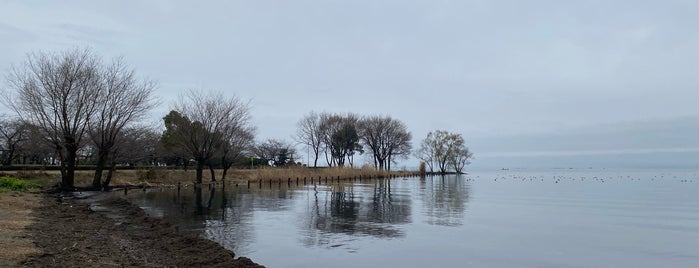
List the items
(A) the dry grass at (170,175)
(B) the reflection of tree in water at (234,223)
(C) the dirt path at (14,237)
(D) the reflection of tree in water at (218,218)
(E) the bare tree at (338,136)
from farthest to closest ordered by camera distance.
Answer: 1. (E) the bare tree at (338,136)
2. (A) the dry grass at (170,175)
3. (D) the reflection of tree in water at (218,218)
4. (B) the reflection of tree in water at (234,223)
5. (C) the dirt path at (14,237)

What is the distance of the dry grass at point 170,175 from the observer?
35.8 meters

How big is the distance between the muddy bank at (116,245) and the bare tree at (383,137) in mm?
68385

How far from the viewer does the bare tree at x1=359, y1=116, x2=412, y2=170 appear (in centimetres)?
8431

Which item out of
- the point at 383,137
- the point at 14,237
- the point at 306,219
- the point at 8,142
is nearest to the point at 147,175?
the point at 8,142

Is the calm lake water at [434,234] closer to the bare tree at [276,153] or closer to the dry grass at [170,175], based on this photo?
the dry grass at [170,175]

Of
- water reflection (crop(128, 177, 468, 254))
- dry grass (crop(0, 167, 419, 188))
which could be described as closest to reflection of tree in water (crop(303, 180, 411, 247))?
water reflection (crop(128, 177, 468, 254))

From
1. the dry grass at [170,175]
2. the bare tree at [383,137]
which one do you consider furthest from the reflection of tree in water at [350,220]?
the bare tree at [383,137]

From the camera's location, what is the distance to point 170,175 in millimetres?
44875

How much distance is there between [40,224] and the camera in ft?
43.4

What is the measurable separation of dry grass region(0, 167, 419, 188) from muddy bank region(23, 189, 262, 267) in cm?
2097

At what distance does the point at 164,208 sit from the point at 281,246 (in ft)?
34.8

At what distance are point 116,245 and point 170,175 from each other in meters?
35.3

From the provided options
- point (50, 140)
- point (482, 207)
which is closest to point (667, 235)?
point (482, 207)

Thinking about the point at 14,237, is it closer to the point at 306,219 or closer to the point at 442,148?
the point at 306,219
